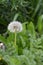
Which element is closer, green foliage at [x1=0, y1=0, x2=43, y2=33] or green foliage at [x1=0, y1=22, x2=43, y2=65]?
green foliage at [x1=0, y1=22, x2=43, y2=65]

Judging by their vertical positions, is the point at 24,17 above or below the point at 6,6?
below

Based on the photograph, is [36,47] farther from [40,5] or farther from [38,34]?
→ [40,5]

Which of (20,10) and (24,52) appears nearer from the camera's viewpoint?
(24,52)

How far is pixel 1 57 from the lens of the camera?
95.1 inches

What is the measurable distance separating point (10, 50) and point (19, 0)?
0.75m

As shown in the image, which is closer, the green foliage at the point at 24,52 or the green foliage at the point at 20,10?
the green foliage at the point at 24,52

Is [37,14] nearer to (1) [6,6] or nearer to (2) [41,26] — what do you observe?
(2) [41,26]

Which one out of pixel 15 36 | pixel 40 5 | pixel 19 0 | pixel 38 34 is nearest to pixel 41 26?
Answer: pixel 38 34

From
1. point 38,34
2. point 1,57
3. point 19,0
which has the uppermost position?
point 19,0

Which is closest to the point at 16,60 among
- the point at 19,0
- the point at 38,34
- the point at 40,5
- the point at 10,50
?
the point at 10,50

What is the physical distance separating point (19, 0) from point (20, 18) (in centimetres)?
65

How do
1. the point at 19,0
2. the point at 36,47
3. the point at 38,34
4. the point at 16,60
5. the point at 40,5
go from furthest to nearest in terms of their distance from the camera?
the point at 40,5, the point at 38,34, the point at 19,0, the point at 36,47, the point at 16,60

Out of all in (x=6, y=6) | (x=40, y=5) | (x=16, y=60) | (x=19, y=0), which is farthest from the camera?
(x=40, y=5)

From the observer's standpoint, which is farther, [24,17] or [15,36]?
[24,17]
